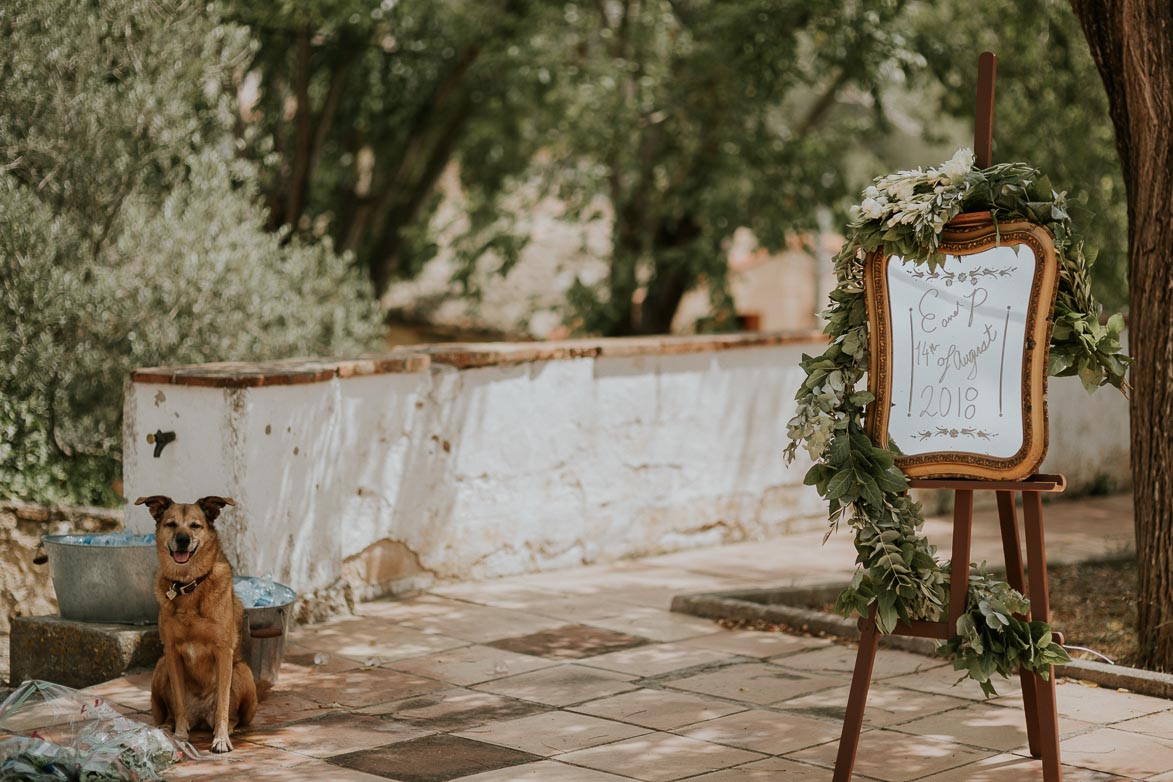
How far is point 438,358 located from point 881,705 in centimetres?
355

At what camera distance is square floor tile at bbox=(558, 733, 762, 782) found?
17.1ft

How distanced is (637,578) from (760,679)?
2442 millimetres

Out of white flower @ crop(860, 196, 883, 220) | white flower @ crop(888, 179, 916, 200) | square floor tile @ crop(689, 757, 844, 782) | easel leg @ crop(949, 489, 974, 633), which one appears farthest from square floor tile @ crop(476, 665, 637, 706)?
white flower @ crop(888, 179, 916, 200)

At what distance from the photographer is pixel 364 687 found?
643 cm

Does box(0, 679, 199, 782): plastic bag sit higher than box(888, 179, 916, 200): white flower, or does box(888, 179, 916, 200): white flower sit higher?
box(888, 179, 916, 200): white flower

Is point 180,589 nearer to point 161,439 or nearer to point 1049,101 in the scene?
point 161,439

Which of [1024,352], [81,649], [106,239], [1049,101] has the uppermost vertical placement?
[1049,101]


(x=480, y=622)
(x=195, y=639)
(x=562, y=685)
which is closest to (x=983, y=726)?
(x=562, y=685)

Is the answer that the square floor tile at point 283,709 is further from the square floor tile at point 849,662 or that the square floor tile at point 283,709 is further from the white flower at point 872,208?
the white flower at point 872,208

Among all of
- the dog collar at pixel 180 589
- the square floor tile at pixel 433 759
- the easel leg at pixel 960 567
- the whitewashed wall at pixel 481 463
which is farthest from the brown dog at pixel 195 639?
the easel leg at pixel 960 567

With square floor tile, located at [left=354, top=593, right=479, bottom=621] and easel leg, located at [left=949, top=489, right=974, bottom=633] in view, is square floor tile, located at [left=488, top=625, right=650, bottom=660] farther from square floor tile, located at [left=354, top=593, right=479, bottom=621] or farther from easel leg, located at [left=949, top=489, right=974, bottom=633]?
easel leg, located at [left=949, top=489, right=974, bottom=633]

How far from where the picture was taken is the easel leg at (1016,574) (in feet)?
17.5

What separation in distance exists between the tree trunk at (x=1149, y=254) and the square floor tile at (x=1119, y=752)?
44.1 inches

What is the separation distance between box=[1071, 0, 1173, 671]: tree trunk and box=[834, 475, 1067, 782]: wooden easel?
1.74m
